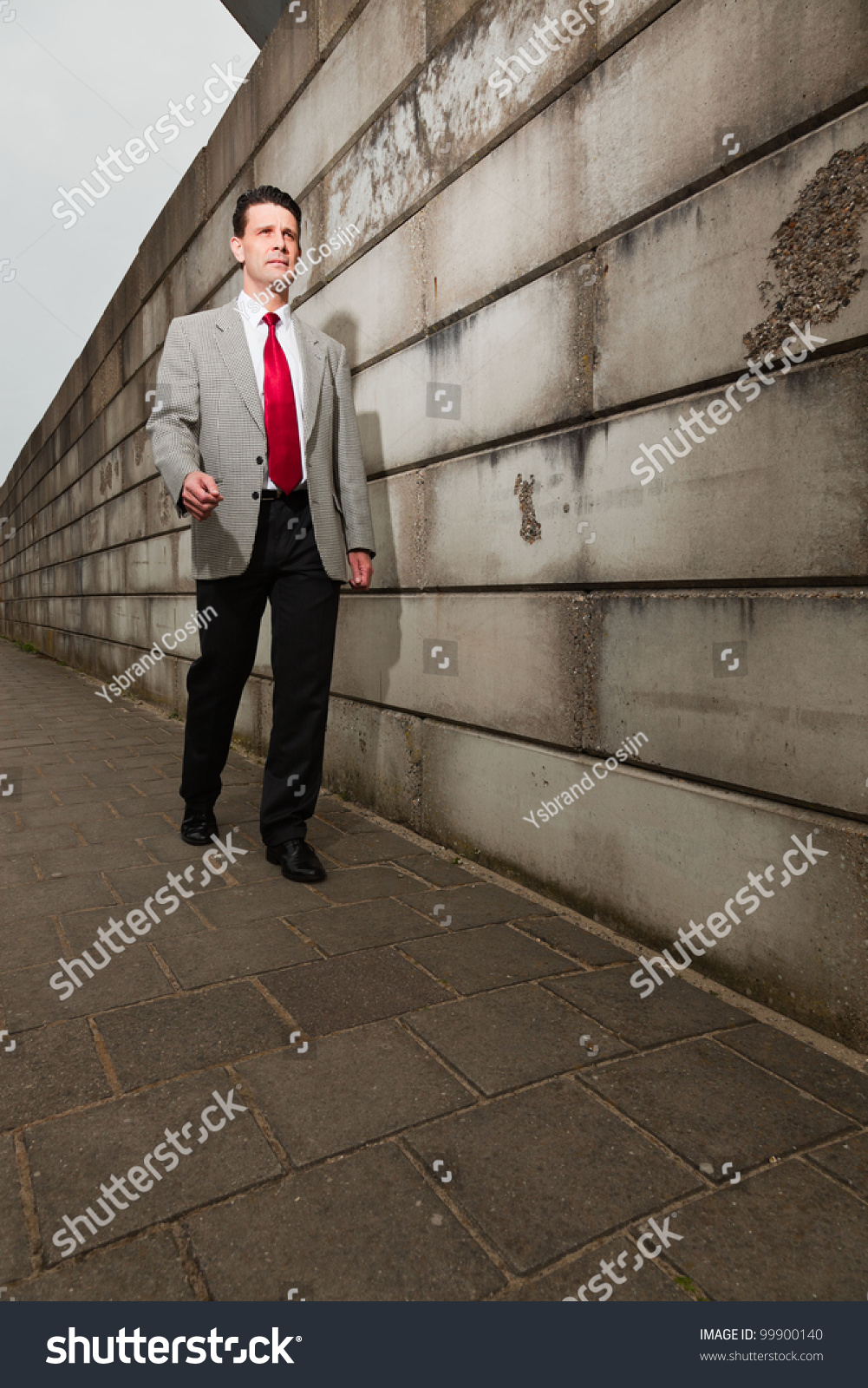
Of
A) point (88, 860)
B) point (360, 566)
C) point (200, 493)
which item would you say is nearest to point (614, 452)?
point (360, 566)

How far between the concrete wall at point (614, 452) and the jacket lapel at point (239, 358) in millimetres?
787

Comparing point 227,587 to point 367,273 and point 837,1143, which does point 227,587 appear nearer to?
point 367,273

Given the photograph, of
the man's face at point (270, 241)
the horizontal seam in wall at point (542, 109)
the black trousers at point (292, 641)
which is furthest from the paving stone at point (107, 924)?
the horizontal seam in wall at point (542, 109)

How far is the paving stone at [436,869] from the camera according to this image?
10.3 ft

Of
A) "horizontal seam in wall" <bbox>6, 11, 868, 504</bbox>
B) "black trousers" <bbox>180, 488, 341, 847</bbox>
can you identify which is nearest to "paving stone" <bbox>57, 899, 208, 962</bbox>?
"black trousers" <bbox>180, 488, 341, 847</bbox>

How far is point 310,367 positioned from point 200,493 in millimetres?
804

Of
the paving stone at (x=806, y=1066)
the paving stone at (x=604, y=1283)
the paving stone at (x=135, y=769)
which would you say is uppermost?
the paving stone at (x=135, y=769)

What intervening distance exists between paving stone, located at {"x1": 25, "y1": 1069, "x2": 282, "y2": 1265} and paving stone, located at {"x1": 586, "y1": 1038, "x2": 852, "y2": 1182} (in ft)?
2.46

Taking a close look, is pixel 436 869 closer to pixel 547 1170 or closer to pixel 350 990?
pixel 350 990

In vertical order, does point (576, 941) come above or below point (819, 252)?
below

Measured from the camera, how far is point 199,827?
358 centimetres

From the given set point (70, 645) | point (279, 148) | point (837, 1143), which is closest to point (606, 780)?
point (837, 1143)

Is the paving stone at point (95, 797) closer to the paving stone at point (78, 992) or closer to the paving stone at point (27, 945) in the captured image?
the paving stone at point (27, 945)

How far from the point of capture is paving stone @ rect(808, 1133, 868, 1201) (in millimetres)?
1540
